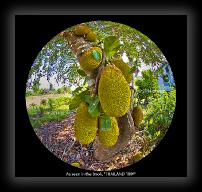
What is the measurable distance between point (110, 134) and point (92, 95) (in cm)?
16

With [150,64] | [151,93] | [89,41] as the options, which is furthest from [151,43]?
[89,41]

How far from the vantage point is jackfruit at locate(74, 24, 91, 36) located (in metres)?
1.70

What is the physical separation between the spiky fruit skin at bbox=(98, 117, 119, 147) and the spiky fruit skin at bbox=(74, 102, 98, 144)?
0.03m

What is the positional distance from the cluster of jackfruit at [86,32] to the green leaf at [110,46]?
0.18 metres

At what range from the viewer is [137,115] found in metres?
1.72

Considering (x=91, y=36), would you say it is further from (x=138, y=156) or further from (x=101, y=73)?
(x=138, y=156)

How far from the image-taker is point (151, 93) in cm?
185

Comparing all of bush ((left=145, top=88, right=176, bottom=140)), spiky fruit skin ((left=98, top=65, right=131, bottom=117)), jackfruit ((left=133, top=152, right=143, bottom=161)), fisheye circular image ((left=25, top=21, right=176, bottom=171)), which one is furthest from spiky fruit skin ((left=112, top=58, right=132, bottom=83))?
jackfruit ((left=133, top=152, right=143, bottom=161))

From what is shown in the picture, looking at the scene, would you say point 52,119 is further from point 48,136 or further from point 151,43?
point 151,43

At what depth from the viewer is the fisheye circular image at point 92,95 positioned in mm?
1598

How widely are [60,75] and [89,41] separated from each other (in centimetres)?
25

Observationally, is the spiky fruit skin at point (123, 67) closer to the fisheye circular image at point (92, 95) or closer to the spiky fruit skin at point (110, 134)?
the fisheye circular image at point (92, 95)

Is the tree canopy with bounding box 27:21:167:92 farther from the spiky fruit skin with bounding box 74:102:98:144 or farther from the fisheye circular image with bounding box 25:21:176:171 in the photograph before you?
the spiky fruit skin with bounding box 74:102:98:144

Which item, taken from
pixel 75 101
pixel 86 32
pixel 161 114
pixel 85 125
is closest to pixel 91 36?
pixel 86 32
